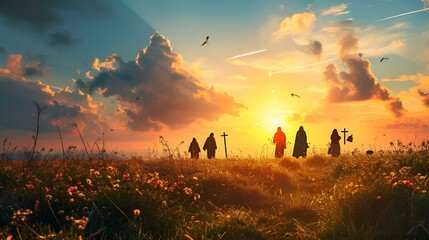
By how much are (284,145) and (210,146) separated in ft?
17.0

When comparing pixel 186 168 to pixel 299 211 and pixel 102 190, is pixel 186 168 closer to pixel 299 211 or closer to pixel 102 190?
pixel 299 211

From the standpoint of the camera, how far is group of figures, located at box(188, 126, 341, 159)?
98.1 ft

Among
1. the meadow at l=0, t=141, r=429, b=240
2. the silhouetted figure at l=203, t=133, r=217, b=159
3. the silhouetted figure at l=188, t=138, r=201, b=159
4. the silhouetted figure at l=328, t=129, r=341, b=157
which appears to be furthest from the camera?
the silhouetted figure at l=203, t=133, r=217, b=159

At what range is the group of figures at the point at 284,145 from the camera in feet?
98.1

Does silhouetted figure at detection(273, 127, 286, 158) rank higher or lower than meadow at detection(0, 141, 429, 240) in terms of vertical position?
higher

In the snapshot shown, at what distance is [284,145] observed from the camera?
3123 centimetres

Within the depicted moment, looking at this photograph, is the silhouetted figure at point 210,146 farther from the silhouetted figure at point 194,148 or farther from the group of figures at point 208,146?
the silhouetted figure at point 194,148

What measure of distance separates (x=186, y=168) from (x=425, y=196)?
911 centimetres

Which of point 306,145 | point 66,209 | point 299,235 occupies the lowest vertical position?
point 299,235

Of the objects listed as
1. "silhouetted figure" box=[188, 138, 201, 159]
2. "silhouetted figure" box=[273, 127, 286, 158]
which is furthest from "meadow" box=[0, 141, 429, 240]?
"silhouetted figure" box=[188, 138, 201, 159]

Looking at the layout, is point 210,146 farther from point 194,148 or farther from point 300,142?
point 300,142

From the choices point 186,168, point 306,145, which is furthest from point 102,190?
point 306,145

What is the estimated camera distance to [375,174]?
9.30 m

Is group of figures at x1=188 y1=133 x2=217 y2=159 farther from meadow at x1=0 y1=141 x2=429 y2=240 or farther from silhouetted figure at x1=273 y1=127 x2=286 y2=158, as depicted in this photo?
meadow at x1=0 y1=141 x2=429 y2=240
